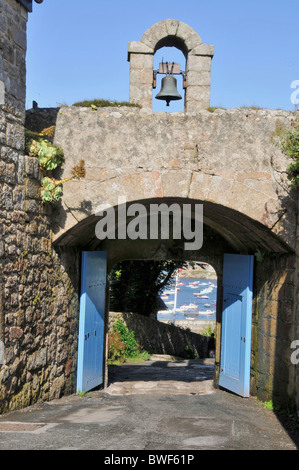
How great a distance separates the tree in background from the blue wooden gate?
237 inches

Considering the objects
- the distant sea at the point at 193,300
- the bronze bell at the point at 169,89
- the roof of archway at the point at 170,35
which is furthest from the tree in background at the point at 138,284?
the distant sea at the point at 193,300

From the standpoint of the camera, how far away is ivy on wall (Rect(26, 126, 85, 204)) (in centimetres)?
561

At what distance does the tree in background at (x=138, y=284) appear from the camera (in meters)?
13.7

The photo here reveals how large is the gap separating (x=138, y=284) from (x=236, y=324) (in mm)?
7311

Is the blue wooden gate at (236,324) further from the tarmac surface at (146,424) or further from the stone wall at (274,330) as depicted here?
the tarmac surface at (146,424)

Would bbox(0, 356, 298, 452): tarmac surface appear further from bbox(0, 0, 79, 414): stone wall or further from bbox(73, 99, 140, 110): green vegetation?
bbox(73, 99, 140, 110): green vegetation

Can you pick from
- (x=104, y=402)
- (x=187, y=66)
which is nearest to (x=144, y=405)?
(x=104, y=402)

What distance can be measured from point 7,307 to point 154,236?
3.89 metres

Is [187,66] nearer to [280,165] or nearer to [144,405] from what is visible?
[280,165]

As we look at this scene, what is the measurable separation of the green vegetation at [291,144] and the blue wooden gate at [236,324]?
1493 millimetres

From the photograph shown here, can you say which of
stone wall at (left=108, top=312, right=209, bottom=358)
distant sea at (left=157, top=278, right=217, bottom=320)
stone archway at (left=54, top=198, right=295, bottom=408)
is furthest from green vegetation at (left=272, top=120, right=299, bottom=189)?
distant sea at (left=157, top=278, right=217, bottom=320)

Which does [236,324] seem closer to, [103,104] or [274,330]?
[274,330]

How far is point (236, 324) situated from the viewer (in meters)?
7.20

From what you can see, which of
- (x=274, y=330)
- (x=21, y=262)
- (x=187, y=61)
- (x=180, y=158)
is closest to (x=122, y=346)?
(x=274, y=330)
